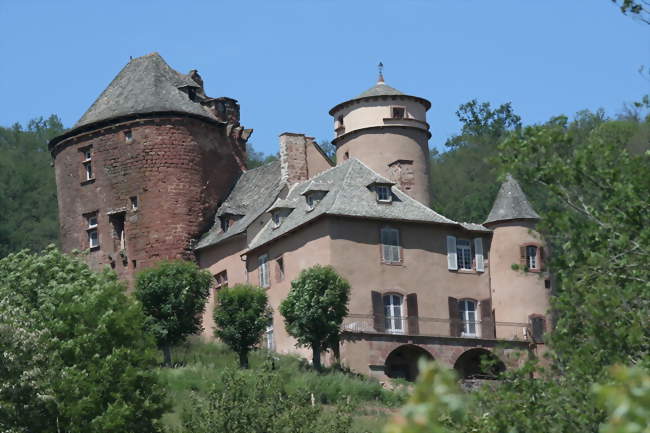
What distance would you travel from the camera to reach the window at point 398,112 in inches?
2328

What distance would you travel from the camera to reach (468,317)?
5369cm

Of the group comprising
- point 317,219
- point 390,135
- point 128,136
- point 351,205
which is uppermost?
point 128,136

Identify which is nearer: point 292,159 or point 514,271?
point 514,271

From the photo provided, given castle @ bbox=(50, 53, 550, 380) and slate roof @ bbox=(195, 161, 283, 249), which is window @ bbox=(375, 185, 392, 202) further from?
slate roof @ bbox=(195, 161, 283, 249)

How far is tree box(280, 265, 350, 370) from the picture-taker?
46812mm

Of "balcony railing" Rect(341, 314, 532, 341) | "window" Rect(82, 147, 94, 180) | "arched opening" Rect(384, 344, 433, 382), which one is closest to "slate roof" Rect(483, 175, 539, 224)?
"balcony railing" Rect(341, 314, 532, 341)

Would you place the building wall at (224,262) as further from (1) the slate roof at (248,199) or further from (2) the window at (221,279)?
(1) the slate roof at (248,199)

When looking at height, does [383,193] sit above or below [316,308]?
above

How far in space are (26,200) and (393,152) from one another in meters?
45.6

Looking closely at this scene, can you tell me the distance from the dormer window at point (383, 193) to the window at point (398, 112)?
20.3ft

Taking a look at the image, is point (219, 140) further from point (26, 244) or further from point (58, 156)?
point (26, 244)

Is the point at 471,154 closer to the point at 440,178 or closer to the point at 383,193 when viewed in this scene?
the point at 440,178

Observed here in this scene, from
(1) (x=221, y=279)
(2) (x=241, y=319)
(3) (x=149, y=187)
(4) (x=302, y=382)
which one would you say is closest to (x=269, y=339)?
(1) (x=221, y=279)

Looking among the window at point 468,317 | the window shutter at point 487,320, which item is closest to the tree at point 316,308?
the window at point 468,317
